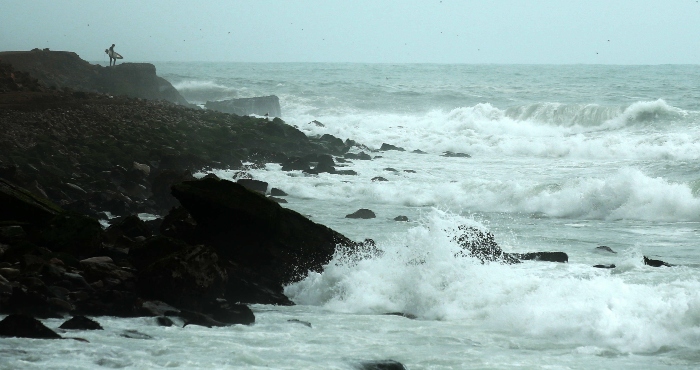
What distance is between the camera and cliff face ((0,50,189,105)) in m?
39.4

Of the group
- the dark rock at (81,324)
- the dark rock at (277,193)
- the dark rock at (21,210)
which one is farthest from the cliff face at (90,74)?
the dark rock at (81,324)

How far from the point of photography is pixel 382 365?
289 inches

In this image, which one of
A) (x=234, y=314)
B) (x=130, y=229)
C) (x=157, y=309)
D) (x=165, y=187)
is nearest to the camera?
(x=157, y=309)

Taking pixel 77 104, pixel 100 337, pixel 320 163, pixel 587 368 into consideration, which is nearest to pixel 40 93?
pixel 77 104

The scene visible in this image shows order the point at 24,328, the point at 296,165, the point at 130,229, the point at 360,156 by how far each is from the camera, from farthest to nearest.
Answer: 1. the point at 360,156
2. the point at 296,165
3. the point at 130,229
4. the point at 24,328

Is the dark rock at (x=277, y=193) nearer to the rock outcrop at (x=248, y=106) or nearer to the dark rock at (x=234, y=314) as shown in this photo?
the dark rock at (x=234, y=314)

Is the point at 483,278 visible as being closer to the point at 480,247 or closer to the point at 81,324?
the point at 480,247

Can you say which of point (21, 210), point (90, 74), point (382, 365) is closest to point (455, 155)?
point (90, 74)

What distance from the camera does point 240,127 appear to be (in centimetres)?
2909

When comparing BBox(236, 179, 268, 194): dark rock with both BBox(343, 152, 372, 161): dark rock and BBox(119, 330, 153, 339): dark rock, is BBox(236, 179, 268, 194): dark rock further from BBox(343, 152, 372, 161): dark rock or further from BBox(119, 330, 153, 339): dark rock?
BBox(119, 330, 153, 339): dark rock

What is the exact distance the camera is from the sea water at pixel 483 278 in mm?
7805

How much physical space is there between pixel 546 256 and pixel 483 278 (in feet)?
7.30

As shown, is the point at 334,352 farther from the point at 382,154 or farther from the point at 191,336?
the point at 382,154

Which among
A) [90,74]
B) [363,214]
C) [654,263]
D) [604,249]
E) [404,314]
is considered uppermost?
[90,74]
